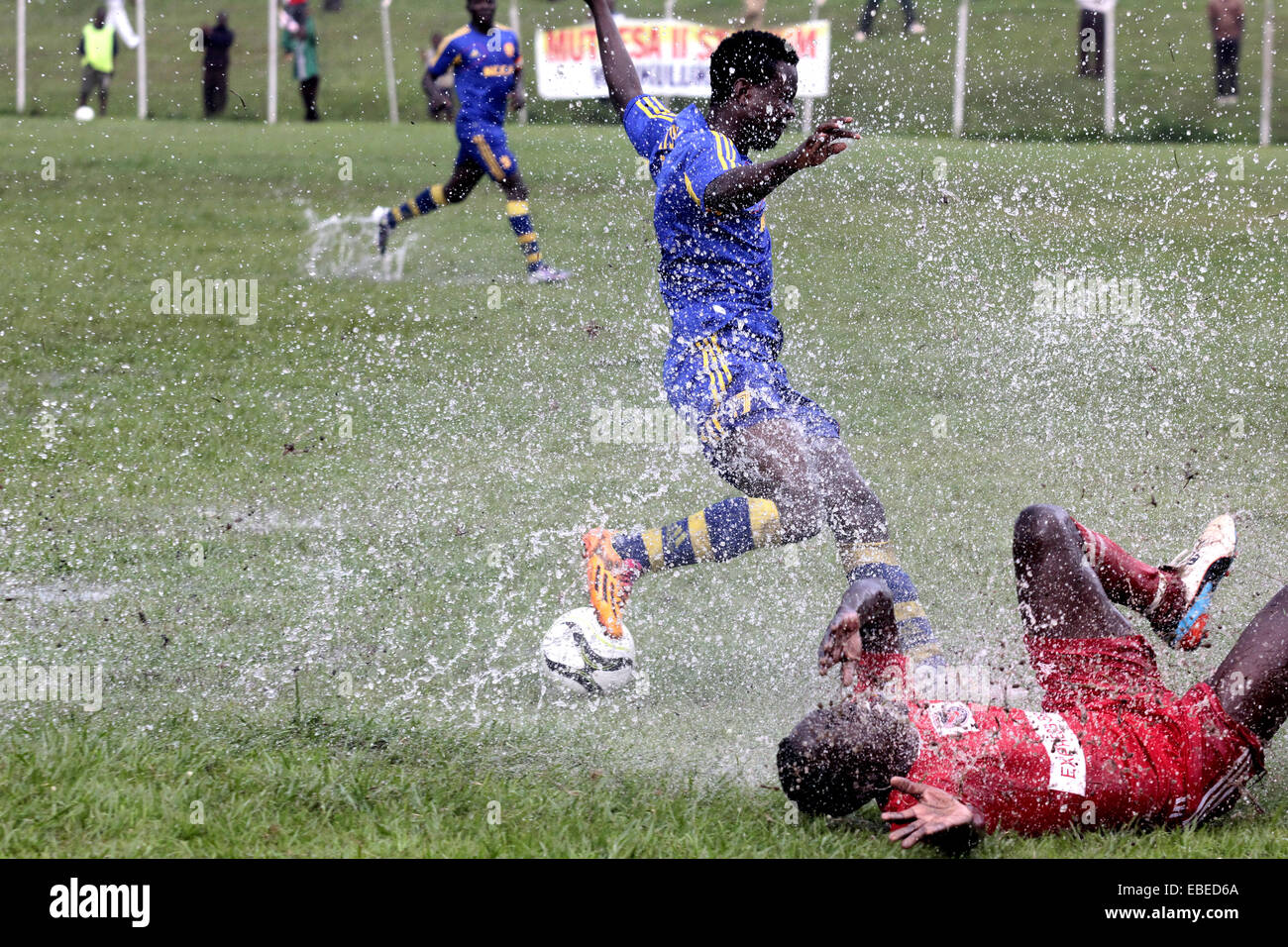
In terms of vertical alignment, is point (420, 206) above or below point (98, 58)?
below

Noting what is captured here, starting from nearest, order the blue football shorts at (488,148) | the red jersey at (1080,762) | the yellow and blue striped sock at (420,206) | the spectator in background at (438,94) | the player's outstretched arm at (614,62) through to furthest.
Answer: the red jersey at (1080,762) → the player's outstretched arm at (614,62) → the blue football shorts at (488,148) → the yellow and blue striped sock at (420,206) → the spectator in background at (438,94)

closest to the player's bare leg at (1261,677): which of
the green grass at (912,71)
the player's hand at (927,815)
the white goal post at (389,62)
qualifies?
the player's hand at (927,815)

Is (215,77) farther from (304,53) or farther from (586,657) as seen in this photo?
(586,657)

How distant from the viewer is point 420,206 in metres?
11.4

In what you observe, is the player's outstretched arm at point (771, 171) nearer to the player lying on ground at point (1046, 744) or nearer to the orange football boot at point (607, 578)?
the orange football boot at point (607, 578)

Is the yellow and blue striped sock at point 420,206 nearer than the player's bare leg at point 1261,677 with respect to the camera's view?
No

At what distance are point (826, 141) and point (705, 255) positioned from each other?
81cm

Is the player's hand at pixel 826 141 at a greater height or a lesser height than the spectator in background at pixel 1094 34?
lesser

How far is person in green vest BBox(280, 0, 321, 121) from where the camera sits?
21.3 m

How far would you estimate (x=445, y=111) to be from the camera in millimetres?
22344


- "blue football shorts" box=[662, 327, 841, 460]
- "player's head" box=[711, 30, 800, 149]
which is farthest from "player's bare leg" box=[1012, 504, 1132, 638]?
"player's head" box=[711, 30, 800, 149]

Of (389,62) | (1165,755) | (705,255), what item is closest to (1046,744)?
(1165,755)

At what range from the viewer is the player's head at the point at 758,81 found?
4.66 meters
